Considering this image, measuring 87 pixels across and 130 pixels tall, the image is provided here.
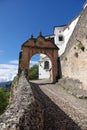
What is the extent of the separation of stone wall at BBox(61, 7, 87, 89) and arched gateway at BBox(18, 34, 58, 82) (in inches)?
158

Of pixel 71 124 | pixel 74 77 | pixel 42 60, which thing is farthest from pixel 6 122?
pixel 42 60

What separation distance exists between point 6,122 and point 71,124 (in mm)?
4885

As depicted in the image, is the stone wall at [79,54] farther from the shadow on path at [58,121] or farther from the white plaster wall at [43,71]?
the white plaster wall at [43,71]

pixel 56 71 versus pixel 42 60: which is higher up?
pixel 42 60

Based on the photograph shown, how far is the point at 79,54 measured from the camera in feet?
58.3

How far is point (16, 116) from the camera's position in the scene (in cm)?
433

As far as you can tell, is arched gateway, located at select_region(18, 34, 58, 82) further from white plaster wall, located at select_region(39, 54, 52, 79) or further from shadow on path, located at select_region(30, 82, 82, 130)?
white plaster wall, located at select_region(39, 54, 52, 79)

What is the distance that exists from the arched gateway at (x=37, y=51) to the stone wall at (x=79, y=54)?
13.2 feet

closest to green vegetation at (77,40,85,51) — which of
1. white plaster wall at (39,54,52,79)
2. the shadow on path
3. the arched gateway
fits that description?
the arched gateway

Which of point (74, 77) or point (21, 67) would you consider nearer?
point (74, 77)

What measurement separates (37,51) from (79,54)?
816 cm

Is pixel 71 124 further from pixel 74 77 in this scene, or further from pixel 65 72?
pixel 65 72

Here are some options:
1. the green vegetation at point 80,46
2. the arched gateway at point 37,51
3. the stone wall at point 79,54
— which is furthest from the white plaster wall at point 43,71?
the green vegetation at point 80,46

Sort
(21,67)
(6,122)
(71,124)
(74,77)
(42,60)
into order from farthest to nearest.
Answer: (42,60), (21,67), (74,77), (71,124), (6,122)
